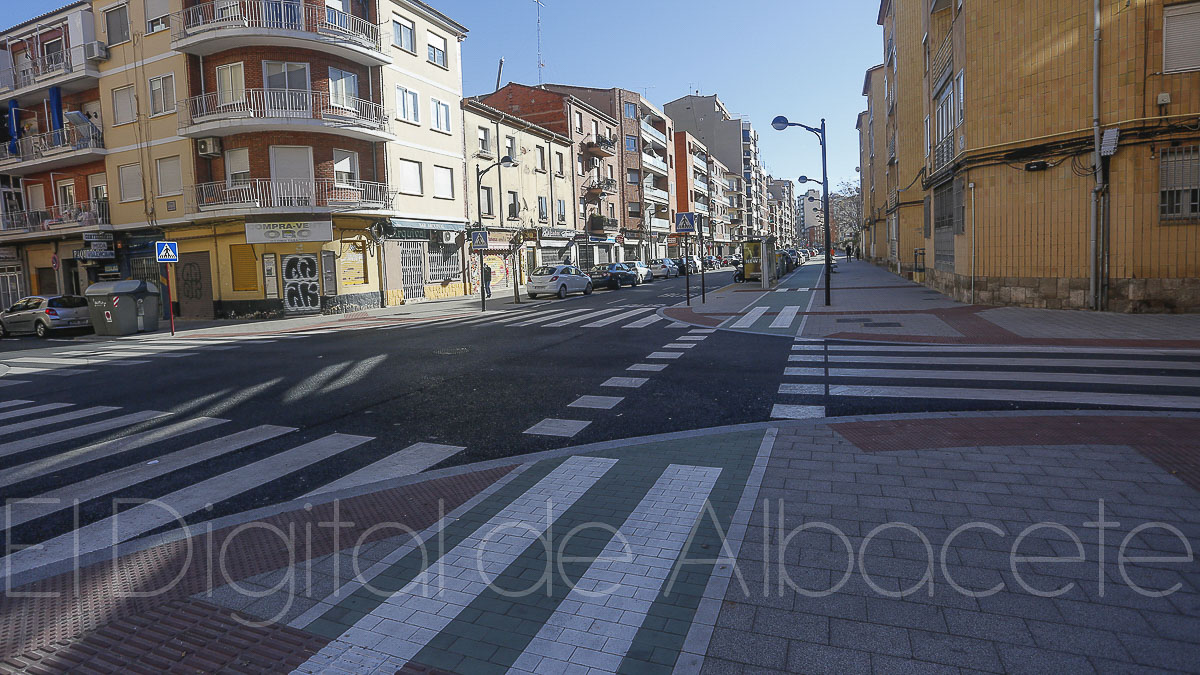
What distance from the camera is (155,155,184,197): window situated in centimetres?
2597

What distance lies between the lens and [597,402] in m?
7.99

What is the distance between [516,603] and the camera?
335 cm

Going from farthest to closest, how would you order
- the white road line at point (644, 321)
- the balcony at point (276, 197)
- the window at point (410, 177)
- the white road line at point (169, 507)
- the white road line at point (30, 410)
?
the window at point (410, 177)
the balcony at point (276, 197)
the white road line at point (644, 321)
the white road line at point (30, 410)
the white road line at point (169, 507)

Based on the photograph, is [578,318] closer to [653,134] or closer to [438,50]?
[438,50]

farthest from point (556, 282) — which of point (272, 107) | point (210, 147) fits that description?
point (210, 147)

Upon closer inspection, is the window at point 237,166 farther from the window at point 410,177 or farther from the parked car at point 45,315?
the parked car at point 45,315

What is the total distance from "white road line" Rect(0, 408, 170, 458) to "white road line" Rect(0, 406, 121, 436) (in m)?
0.53

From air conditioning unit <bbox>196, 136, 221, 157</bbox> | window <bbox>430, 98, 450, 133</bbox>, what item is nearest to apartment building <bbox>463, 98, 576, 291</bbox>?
window <bbox>430, 98, 450, 133</bbox>

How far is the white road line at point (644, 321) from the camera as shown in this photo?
1631cm

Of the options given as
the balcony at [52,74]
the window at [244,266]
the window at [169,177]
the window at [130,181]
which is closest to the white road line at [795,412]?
the window at [244,266]

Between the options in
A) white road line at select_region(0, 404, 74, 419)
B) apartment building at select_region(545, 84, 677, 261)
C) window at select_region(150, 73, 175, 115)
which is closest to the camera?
white road line at select_region(0, 404, 74, 419)

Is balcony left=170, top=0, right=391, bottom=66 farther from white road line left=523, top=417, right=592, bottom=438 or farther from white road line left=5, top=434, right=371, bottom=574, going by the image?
white road line left=523, top=417, right=592, bottom=438

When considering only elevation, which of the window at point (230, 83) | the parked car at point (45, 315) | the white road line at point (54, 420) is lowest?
the white road line at point (54, 420)

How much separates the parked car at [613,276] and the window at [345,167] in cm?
1310
